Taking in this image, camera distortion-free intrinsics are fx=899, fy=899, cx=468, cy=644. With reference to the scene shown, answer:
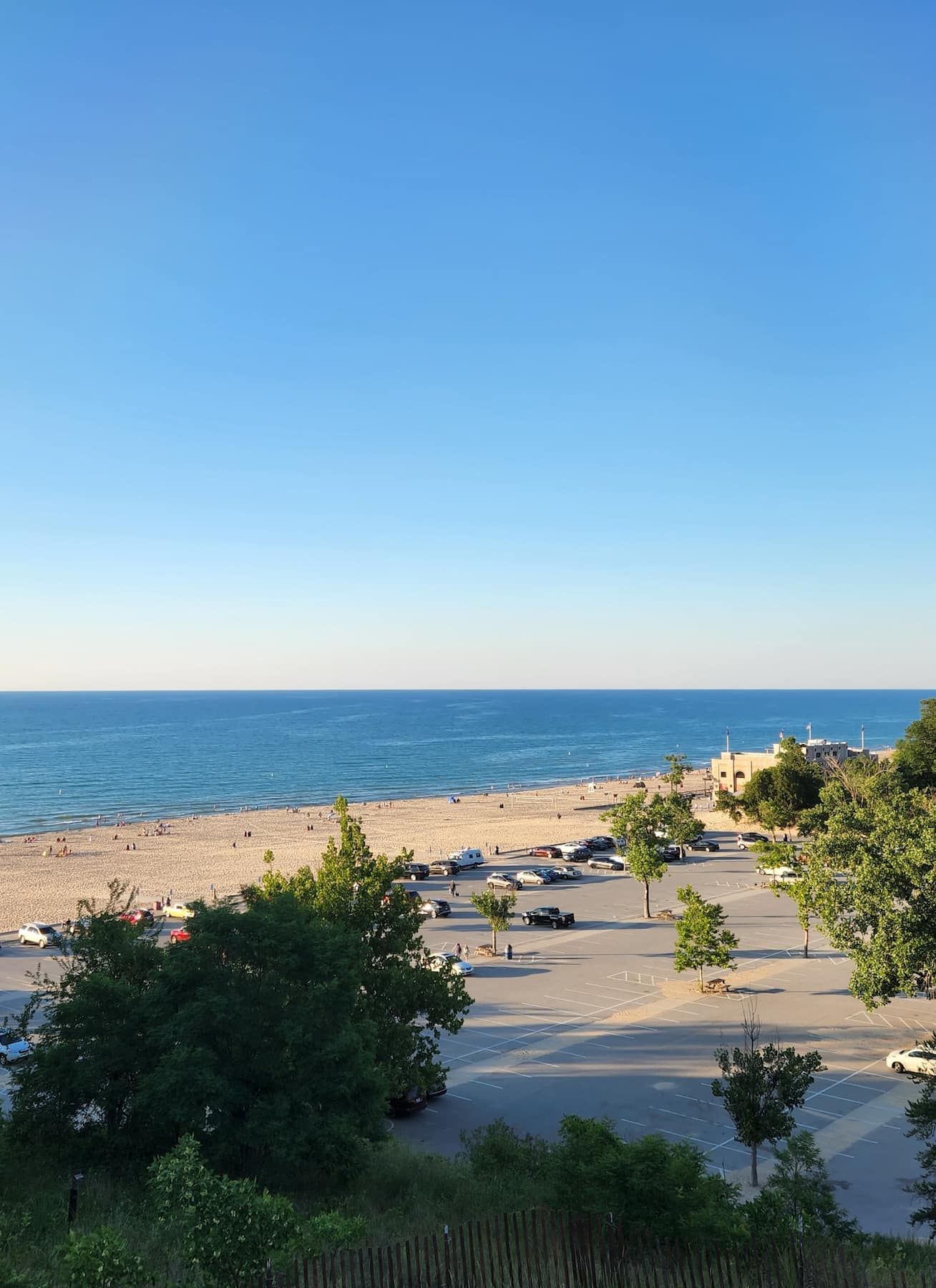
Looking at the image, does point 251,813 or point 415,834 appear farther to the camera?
point 251,813

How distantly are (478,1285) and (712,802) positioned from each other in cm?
9677

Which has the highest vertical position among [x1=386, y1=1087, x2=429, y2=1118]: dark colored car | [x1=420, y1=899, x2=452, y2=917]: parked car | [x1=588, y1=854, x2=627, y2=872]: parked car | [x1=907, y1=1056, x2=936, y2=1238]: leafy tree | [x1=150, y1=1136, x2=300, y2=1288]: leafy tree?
[x1=150, y1=1136, x2=300, y2=1288]: leafy tree

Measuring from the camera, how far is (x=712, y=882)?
61062 millimetres

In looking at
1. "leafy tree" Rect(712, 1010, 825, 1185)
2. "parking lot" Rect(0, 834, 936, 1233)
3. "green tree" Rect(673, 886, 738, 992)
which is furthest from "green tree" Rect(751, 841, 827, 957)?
"leafy tree" Rect(712, 1010, 825, 1185)

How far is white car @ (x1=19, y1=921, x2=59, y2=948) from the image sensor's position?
48719 mm

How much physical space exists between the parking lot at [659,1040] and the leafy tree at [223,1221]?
1497 cm

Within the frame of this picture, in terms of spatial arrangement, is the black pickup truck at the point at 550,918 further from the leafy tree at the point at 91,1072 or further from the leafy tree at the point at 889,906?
the leafy tree at the point at 91,1072

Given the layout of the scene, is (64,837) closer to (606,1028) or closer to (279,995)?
(606,1028)

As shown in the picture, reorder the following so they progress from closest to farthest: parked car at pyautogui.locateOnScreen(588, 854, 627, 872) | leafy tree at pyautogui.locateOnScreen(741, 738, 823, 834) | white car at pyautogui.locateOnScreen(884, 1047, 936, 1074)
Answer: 1. white car at pyautogui.locateOnScreen(884, 1047, 936, 1074)
2. parked car at pyautogui.locateOnScreen(588, 854, 627, 872)
3. leafy tree at pyautogui.locateOnScreen(741, 738, 823, 834)

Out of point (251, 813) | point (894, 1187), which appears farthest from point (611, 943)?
point (251, 813)

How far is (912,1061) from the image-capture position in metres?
28.0

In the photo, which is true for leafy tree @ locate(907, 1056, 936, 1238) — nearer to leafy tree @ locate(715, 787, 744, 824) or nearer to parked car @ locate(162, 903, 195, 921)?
parked car @ locate(162, 903, 195, 921)

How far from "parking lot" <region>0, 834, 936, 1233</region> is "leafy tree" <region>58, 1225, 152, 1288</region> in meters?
16.1

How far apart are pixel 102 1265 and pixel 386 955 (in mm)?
16795
